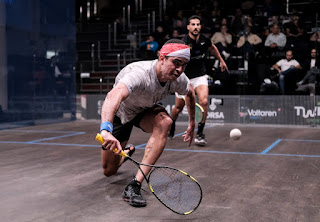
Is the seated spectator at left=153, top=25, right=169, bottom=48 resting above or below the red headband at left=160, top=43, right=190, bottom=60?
above

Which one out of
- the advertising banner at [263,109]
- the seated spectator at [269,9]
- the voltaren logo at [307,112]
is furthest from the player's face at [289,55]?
the seated spectator at [269,9]

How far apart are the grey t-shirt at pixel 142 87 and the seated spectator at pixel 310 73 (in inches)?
242

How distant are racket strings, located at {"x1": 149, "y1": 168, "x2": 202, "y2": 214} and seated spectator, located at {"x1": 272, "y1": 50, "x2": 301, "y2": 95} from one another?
7.07m

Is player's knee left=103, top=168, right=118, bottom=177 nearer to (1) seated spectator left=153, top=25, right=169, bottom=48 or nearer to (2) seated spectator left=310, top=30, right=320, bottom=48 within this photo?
(2) seated spectator left=310, top=30, right=320, bottom=48

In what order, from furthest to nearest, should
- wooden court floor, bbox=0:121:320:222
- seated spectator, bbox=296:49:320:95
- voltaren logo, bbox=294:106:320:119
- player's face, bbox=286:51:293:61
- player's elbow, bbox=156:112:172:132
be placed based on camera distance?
1. player's face, bbox=286:51:293:61
2. voltaren logo, bbox=294:106:320:119
3. seated spectator, bbox=296:49:320:95
4. player's elbow, bbox=156:112:172:132
5. wooden court floor, bbox=0:121:320:222

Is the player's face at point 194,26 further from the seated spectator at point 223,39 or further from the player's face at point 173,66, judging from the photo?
the seated spectator at point 223,39

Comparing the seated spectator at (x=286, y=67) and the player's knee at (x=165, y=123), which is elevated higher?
the seated spectator at (x=286, y=67)

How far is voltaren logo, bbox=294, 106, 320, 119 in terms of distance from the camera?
29.8ft

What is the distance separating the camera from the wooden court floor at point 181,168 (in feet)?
9.48

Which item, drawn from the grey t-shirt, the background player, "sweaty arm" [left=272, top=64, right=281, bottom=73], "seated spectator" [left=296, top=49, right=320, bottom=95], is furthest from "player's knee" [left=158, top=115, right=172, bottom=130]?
"sweaty arm" [left=272, top=64, right=281, bottom=73]

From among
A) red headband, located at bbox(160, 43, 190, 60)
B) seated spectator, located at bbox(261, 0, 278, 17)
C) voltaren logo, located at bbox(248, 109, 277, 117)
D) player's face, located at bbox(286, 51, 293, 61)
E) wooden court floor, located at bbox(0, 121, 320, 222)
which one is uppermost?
seated spectator, located at bbox(261, 0, 278, 17)

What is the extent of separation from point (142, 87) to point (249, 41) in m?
7.50

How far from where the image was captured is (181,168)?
178 inches

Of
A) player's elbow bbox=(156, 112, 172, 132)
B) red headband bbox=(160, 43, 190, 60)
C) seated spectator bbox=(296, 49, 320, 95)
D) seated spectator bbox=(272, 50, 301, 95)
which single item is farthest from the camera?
seated spectator bbox=(272, 50, 301, 95)
